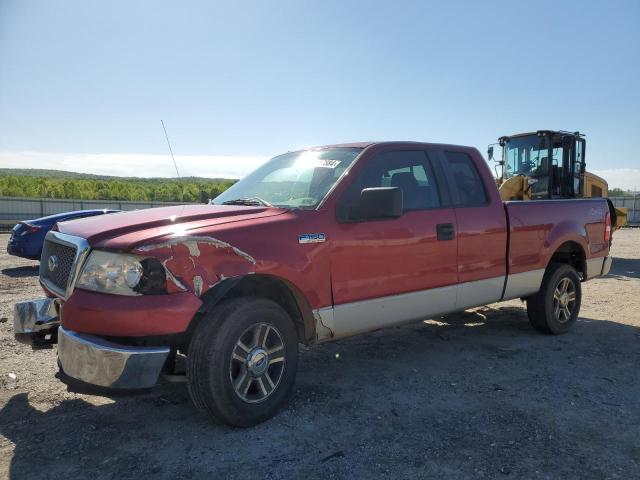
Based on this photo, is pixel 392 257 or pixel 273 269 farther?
pixel 392 257

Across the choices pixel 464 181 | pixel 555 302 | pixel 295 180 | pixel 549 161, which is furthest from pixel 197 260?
pixel 549 161

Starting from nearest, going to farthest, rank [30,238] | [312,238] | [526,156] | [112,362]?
[112,362] → [312,238] → [30,238] → [526,156]

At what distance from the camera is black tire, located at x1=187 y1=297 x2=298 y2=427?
3.14 metres

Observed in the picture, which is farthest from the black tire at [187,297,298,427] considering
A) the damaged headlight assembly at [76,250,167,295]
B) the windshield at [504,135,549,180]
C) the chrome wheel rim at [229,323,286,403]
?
the windshield at [504,135,549,180]

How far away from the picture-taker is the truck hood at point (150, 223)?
3074mm

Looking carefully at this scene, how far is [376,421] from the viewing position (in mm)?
3492

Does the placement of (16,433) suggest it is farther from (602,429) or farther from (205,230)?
(602,429)

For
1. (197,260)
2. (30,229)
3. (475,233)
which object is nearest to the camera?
(197,260)

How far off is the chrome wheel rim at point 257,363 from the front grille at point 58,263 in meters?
1.17

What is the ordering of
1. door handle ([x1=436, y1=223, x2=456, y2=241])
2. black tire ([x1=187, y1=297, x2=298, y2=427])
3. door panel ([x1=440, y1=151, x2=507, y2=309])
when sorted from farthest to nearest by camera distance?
door panel ([x1=440, y1=151, x2=507, y2=309]) → door handle ([x1=436, y1=223, x2=456, y2=241]) → black tire ([x1=187, y1=297, x2=298, y2=427])

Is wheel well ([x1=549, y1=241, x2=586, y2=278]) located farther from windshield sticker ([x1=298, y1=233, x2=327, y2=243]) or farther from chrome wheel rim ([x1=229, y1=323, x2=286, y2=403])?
chrome wheel rim ([x1=229, y1=323, x2=286, y2=403])

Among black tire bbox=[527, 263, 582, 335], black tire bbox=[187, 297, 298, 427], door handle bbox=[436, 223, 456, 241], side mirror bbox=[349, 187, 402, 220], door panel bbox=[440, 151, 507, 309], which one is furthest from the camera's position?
black tire bbox=[527, 263, 582, 335]

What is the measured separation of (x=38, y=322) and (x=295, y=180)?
7.07 feet

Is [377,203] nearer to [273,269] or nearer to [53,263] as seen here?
[273,269]
